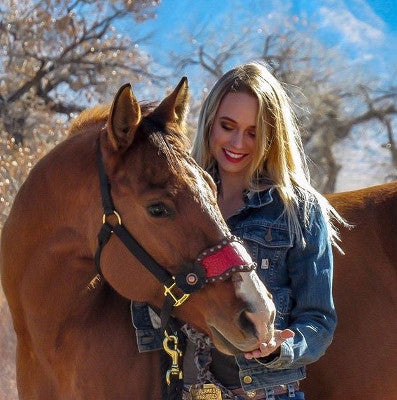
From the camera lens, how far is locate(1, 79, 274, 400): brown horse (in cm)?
274

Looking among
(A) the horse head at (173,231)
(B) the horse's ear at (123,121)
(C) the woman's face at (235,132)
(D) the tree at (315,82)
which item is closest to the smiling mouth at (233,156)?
(C) the woman's face at (235,132)

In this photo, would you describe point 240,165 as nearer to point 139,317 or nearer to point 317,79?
point 139,317

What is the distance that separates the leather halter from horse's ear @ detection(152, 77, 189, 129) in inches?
10.2

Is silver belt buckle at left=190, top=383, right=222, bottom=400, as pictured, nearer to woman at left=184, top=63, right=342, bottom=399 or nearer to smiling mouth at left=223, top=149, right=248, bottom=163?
woman at left=184, top=63, right=342, bottom=399

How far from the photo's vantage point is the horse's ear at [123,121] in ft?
9.37

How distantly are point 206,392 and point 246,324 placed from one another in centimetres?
57

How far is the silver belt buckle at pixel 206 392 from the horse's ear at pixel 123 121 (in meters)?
0.91

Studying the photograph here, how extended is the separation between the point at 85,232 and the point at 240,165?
0.71 m

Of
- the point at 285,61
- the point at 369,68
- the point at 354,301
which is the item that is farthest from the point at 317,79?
the point at 354,301

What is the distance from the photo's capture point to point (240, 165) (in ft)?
11.1

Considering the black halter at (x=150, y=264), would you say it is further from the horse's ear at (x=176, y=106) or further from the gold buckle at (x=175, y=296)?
the horse's ear at (x=176, y=106)

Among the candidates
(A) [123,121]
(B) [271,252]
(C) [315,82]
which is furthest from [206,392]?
(C) [315,82]

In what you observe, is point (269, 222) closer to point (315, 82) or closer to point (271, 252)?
point (271, 252)

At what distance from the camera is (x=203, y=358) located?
3115mm
